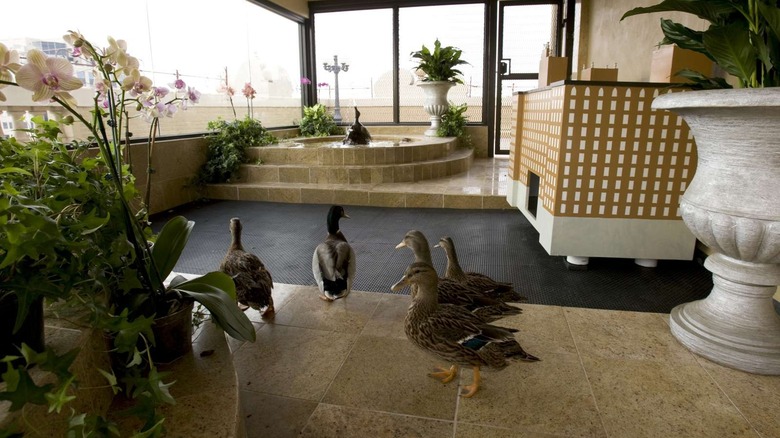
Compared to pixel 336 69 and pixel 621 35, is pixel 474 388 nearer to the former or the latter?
pixel 621 35

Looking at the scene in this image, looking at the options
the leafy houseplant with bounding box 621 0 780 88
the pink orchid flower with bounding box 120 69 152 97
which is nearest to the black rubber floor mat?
the leafy houseplant with bounding box 621 0 780 88

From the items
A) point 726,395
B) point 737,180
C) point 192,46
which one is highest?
point 192,46

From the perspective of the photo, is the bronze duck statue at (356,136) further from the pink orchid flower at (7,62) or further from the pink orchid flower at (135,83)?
the pink orchid flower at (7,62)

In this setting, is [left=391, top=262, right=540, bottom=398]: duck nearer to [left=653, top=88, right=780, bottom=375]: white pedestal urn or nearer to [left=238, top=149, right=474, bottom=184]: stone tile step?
[left=653, top=88, right=780, bottom=375]: white pedestal urn

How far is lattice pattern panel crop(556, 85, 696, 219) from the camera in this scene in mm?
2559

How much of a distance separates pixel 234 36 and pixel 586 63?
17.4ft

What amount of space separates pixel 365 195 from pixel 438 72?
142 inches

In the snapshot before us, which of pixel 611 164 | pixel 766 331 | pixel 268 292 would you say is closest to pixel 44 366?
pixel 268 292

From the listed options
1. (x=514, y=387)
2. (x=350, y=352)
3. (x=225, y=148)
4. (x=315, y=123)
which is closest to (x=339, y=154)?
(x=225, y=148)

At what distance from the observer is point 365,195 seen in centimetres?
494

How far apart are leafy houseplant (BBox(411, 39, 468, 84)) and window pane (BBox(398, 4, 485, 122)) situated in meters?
0.80

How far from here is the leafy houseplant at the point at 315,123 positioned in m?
8.23

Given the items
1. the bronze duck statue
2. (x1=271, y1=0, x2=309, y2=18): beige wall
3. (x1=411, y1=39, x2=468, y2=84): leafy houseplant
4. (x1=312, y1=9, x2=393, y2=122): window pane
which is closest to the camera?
the bronze duck statue

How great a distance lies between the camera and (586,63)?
6.91 metres
